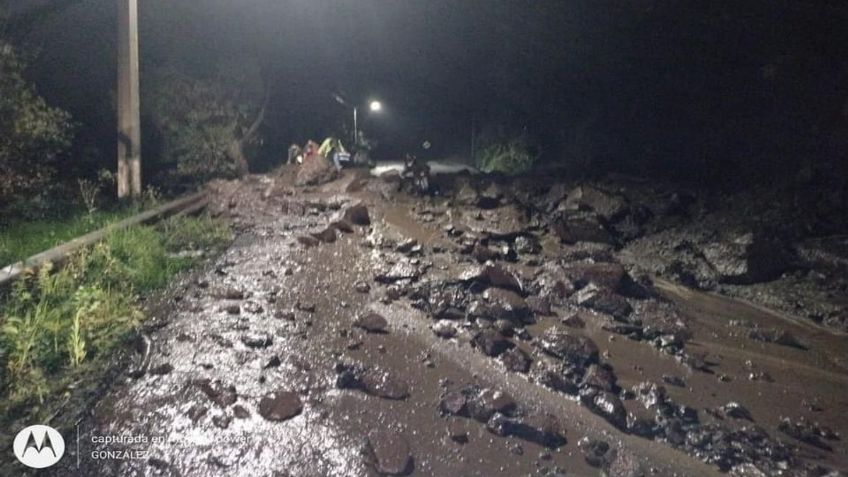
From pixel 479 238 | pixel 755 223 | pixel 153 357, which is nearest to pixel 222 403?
pixel 153 357

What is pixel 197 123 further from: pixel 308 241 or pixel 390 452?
pixel 390 452

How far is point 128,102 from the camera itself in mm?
10633

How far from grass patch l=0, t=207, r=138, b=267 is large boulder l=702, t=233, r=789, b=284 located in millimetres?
8048

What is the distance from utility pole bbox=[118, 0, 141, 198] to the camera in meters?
10.4

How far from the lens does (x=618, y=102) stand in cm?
1830

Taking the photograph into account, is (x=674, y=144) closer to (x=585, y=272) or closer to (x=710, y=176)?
(x=710, y=176)

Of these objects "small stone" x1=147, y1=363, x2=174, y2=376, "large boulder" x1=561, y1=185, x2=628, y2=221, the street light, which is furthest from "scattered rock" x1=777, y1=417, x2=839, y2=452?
the street light

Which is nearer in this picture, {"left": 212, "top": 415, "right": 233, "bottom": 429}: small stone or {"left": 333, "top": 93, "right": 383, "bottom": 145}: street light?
{"left": 212, "top": 415, "right": 233, "bottom": 429}: small stone

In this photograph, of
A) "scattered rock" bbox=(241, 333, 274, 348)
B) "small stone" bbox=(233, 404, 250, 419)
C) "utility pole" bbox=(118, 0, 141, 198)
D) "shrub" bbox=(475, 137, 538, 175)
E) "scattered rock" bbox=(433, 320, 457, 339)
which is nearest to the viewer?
"small stone" bbox=(233, 404, 250, 419)

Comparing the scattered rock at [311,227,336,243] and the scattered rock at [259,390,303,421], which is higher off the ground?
the scattered rock at [259,390,303,421]

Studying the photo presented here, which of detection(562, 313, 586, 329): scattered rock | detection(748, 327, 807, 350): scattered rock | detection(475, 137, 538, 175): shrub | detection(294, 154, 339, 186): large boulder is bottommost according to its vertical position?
detection(475, 137, 538, 175): shrub

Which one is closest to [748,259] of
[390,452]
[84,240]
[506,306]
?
[506,306]

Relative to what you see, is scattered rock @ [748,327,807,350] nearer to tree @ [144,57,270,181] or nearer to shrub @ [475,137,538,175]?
tree @ [144,57,270,181]

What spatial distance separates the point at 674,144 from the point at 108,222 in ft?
41.2
